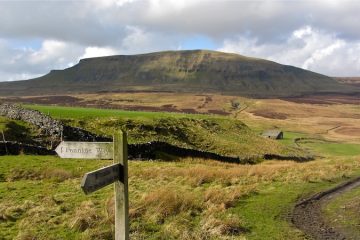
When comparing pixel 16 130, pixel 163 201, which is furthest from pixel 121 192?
pixel 16 130

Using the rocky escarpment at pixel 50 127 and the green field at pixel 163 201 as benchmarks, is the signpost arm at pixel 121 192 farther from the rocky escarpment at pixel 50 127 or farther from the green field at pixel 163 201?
the rocky escarpment at pixel 50 127

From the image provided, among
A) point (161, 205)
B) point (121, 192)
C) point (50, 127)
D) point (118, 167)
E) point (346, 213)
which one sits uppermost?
point (118, 167)

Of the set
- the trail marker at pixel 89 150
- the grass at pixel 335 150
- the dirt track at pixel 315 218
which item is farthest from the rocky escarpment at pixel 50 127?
the grass at pixel 335 150

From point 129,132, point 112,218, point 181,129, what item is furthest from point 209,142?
point 112,218

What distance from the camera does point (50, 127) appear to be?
41219mm

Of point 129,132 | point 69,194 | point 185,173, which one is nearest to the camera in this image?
point 69,194

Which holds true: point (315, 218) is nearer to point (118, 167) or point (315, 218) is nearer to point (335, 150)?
point (118, 167)

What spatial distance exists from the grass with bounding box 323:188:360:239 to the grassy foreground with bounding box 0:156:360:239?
68.7 inches

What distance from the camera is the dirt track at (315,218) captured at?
15086mm

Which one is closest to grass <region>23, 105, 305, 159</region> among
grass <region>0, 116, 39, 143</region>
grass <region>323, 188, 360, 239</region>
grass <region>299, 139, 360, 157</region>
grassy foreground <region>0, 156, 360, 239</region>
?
grass <region>0, 116, 39, 143</region>

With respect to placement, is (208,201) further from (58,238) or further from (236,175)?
(236,175)

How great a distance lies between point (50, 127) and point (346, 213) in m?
30.3

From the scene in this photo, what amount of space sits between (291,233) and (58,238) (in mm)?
7707

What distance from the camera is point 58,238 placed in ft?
44.6
